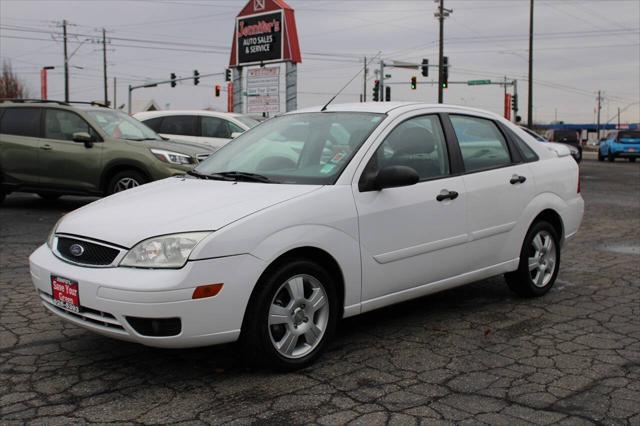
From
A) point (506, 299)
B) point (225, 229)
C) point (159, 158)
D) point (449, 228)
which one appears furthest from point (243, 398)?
point (159, 158)

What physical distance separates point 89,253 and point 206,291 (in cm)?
76

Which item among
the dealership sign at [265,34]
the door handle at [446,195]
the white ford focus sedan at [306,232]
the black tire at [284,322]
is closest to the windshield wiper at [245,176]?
the white ford focus sedan at [306,232]

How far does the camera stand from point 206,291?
361 centimetres

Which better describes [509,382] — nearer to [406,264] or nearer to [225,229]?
[406,264]

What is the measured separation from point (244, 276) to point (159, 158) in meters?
6.93

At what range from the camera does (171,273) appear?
3580mm

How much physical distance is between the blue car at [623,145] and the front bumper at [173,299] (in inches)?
1300

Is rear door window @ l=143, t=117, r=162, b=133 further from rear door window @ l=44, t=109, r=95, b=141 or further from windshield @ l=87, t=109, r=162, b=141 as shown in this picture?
rear door window @ l=44, t=109, r=95, b=141

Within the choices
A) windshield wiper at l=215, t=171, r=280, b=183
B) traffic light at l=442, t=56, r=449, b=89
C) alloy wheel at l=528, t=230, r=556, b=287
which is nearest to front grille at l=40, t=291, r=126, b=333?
windshield wiper at l=215, t=171, r=280, b=183

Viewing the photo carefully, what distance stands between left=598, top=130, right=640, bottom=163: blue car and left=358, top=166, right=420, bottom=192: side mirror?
31.9 meters

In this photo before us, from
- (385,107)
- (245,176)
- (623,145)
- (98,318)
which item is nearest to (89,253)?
(98,318)

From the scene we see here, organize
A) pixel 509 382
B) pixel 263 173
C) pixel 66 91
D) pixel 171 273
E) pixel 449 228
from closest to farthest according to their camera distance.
Result: pixel 171 273
pixel 509 382
pixel 263 173
pixel 449 228
pixel 66 91

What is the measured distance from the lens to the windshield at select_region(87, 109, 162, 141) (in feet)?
35.4

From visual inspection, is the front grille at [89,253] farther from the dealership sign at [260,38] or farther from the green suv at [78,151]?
the dealership sign at [260,38]
